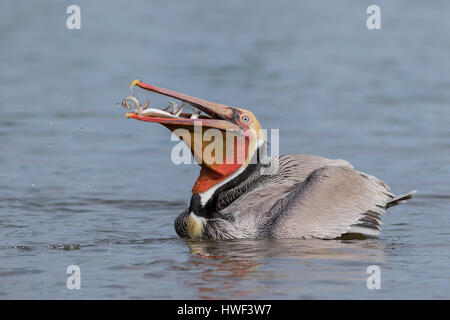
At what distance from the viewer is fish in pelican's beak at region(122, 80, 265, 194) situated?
7484 mm

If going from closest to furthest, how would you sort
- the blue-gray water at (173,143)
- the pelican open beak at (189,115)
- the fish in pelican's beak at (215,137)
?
the blue-gray water at (173,143)
the pelican open beak at (189,115)
the fish in pelican's beak at (215,137)

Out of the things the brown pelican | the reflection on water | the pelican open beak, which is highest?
the pelican open beak

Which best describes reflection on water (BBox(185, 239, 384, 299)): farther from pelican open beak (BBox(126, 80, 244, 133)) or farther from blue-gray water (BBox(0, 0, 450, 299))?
pelican open beak (BBox(126, 80, 244, 133))

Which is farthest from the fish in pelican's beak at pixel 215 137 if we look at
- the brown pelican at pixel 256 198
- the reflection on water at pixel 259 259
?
the reflection on water at pixel 259 259

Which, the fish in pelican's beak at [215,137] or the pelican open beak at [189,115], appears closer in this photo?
the pelican open beak at [189,115]

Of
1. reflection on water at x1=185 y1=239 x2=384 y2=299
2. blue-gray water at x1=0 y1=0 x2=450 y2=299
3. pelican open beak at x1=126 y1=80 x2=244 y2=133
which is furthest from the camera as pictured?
pelican open beak at x1=126 y1=80 x2=244 y2=133

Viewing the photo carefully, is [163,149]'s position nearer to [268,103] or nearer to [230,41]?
[268,103]

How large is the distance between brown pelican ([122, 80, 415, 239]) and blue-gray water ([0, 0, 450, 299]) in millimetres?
145

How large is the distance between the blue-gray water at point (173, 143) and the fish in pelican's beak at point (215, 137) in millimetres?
616

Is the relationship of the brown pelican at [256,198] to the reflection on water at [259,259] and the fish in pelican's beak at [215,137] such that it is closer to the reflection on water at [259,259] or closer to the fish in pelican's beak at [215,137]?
the fish in pelican's beak at [215,137]

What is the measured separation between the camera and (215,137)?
7695 millimetres

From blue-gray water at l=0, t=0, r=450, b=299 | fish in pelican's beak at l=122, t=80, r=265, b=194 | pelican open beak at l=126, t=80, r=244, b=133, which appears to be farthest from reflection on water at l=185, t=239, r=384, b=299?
pelican open beak at l=126, t=80, r=244, b=133

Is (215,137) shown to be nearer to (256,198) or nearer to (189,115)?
(189,115)

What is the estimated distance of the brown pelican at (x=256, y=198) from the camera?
7.55 m
